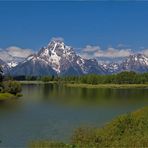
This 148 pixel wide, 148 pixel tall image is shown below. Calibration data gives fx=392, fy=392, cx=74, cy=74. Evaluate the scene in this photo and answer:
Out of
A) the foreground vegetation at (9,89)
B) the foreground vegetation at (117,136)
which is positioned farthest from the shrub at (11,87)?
the foreground vegetation at (117,136)

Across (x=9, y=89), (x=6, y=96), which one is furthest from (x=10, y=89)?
(x=6, y=96)

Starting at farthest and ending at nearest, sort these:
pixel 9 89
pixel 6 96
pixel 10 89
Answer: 1. pixel 10 89
2. pixel 9 89
3. pixel 6 96

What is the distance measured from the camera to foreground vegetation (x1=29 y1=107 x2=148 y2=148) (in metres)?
29.8

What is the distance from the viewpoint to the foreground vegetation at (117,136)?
1173 inches

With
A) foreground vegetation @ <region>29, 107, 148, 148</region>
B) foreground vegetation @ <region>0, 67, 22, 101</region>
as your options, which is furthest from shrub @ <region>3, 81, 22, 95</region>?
foreground vegetation @ <region>29, 107, 148, 148</region>

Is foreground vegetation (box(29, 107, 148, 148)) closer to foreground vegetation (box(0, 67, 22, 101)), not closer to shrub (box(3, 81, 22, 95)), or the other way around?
foreground vegetation (box(0, 67, 22, 101))

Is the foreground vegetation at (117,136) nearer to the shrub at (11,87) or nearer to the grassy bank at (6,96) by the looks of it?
the grassy bank at (6,96)

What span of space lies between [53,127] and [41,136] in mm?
9047

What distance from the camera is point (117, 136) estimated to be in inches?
1394

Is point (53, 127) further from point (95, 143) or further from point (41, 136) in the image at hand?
point (95, 143)

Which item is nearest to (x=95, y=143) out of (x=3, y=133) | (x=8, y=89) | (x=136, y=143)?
(x=136, y=143)

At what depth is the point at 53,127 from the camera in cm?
6306

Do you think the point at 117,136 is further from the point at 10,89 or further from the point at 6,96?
the point at 10,89

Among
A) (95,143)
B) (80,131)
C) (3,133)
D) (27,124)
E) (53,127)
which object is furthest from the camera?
(27,124)
